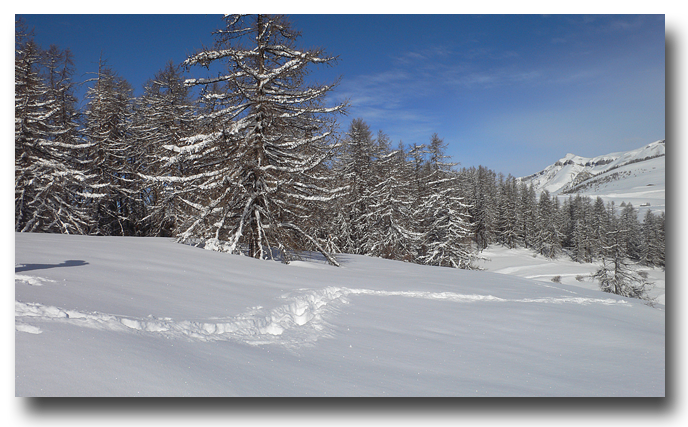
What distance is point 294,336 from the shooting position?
3865mm

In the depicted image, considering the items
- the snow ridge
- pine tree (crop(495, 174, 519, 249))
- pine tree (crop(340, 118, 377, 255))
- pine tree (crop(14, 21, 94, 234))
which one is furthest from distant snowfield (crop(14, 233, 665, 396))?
pine tree (crop(495, 174, 519, 249))

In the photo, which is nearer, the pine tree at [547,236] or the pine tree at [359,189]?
the pine tree at [359,189]

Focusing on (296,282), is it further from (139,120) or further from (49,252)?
(139,120)

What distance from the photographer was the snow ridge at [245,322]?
2.96 m

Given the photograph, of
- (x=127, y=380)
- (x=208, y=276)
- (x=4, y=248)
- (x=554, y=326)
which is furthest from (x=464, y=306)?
(x=4, y=248)

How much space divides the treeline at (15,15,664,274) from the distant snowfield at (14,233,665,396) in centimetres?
363

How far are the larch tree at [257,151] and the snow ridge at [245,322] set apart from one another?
451cm

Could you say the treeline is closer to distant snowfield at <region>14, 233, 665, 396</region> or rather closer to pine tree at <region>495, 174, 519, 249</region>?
distant snowfield at <region>14, 233, 665, 396</region>

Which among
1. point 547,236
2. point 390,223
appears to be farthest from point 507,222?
point 390,223

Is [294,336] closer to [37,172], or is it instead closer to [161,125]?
[37,172]

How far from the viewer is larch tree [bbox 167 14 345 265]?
31.7 feet

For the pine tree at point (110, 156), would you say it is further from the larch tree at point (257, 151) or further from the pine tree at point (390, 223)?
the pine tree at point (390, 223)

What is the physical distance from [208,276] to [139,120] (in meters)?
23.3

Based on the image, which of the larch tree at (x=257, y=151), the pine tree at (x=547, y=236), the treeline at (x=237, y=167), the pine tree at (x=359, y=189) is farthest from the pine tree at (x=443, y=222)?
the pine tree at (x=547, y=236)
